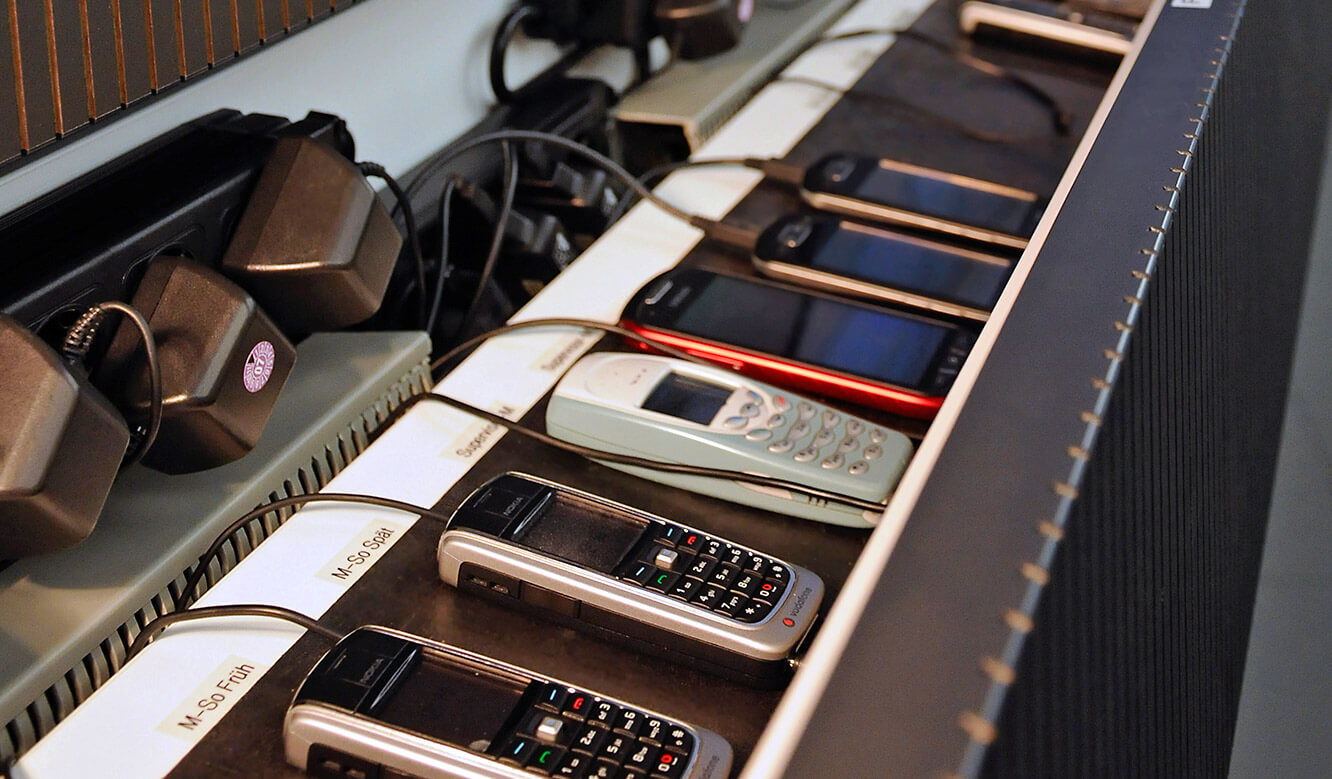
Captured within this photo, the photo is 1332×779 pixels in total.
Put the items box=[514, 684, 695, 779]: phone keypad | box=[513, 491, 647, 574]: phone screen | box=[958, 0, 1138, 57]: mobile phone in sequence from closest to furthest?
box=[514, 684, 695, 779]: phone keypad < box=[513, 491, 647, 574]: phone screen < box=[958, 0, 1138, 57]: mobile phone

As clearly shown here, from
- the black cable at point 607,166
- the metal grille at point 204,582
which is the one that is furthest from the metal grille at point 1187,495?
the metal grille at point 204,582

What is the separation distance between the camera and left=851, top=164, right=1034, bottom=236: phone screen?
0.87 metres

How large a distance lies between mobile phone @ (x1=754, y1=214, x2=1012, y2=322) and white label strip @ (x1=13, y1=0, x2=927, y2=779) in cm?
8

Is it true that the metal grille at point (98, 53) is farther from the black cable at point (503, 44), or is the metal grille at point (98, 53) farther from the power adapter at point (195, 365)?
the black cable at point (503, 44)

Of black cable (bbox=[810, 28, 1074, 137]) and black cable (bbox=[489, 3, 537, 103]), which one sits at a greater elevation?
black cable (bbox=[489, 3, 537, 103])

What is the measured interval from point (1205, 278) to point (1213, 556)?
0.15 metres

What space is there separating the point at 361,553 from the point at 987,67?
0.82 meters

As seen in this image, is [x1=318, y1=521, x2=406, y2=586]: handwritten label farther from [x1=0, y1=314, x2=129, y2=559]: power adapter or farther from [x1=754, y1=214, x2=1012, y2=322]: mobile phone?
[x1=754, y1=214, x2=1012, y2=322]: mobile phone

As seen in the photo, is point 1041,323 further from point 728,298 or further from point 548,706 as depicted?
point 728,298

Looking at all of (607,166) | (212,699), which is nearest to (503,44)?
(607,166)

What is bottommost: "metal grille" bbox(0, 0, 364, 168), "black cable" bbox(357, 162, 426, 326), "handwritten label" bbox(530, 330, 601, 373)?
"handwritten label" bbox(530, 330, 601, 373)

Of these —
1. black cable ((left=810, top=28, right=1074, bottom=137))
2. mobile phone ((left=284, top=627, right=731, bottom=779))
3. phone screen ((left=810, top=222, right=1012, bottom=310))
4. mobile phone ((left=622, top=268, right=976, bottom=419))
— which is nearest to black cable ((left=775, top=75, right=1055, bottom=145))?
black cable ((left=810, top=28, right=1074, bottom=137))

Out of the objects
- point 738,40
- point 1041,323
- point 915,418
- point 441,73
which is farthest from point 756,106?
point 1041,323

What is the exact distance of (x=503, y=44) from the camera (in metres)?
1.01
